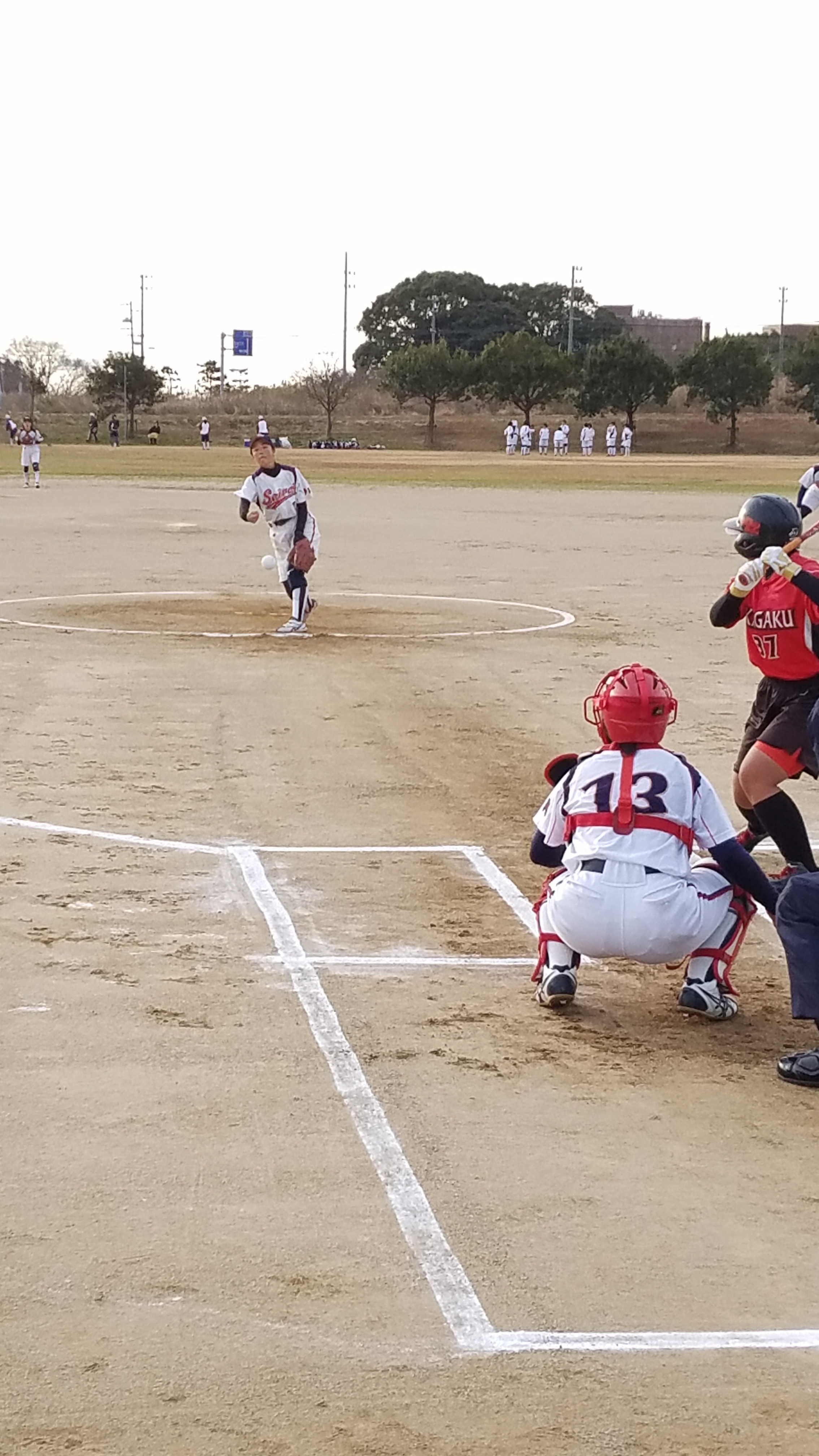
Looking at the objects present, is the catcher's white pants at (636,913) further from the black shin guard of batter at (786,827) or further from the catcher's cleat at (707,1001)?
the black shin guard of batter at (786,827)

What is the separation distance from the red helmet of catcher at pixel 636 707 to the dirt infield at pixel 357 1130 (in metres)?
1.01

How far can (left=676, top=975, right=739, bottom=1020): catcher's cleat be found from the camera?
602 cm

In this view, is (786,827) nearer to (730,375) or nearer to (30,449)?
(30,449)

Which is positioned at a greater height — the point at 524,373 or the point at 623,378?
the point at 524,373

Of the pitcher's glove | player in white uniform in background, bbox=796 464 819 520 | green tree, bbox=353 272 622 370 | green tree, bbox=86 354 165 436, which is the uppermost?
green tree, bbox=353 272 622 370

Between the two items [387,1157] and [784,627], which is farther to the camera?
[784,627]

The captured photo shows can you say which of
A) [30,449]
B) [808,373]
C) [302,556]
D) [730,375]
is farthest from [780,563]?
[808,373]

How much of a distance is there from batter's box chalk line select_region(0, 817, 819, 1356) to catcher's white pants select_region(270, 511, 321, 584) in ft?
28.9

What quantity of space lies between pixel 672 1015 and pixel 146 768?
4833 mm

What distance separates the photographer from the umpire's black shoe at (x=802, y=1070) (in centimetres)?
539

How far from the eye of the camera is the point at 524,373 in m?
89.1

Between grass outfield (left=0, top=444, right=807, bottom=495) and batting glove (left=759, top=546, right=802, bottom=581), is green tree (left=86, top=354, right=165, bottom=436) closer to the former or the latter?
grass outfield (left=0, top=444, right=807, bottom=495)

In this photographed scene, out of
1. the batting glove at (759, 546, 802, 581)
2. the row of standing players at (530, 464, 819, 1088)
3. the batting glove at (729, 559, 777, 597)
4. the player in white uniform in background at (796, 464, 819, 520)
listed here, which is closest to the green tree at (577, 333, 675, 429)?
the player in white uniform in background at (796, 464, 819, 520)

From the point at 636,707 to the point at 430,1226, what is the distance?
235 cm
